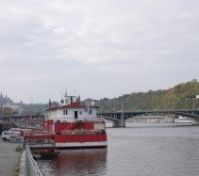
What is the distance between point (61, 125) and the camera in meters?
68.8

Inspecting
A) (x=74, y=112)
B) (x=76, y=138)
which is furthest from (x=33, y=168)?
(x=74, y=112)

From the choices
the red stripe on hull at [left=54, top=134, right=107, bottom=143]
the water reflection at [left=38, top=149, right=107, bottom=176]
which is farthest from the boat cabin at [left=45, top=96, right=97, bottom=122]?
the water reflection at [left=38, top=149, right=107, bottom=176]

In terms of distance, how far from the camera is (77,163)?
5503 centimetres

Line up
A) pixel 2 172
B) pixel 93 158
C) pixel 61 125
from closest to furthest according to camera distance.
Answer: pixel 2 172 < pixel 93 158 < pixel 61 125

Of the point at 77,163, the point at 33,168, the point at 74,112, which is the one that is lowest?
the point at 77,163

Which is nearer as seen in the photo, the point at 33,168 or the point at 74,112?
the point at 33,168

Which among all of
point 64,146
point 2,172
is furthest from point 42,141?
point 2,172

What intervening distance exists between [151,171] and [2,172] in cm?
1764

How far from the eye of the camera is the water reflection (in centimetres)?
4822

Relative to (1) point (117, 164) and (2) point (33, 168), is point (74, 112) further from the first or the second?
(2) point (33, 168)

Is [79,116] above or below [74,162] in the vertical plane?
above

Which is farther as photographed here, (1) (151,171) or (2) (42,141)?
(2) (42,141)

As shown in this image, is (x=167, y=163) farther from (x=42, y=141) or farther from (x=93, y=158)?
(x=42, y=141)

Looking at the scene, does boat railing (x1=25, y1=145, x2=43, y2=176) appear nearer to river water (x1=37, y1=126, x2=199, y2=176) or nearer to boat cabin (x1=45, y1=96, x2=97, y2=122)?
river water (x1=37, y1=126, x2=199, y2=176)
